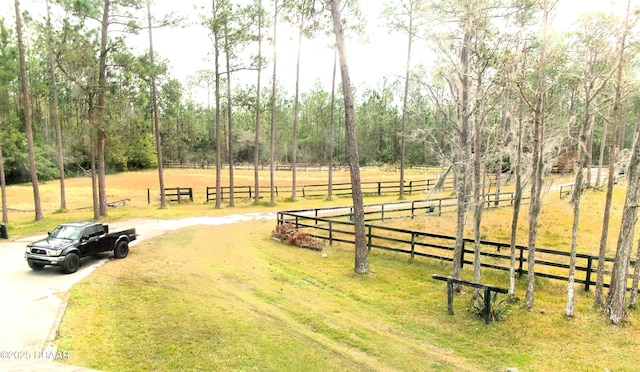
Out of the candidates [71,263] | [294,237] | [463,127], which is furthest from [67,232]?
[463,127]

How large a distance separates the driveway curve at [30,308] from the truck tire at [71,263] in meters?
0.19

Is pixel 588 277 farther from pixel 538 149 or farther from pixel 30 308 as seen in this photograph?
pixel 30 308

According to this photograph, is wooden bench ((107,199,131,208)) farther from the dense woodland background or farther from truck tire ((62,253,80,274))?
truck tire ((62,253,80,274))

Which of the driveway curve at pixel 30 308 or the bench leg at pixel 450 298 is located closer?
the driveway curve at pixel 30 308

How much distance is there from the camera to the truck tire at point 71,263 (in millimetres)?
11203

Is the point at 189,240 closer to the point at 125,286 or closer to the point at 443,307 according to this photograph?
the point at 125,286

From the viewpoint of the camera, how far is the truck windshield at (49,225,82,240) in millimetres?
11921

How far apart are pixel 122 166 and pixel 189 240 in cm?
5693

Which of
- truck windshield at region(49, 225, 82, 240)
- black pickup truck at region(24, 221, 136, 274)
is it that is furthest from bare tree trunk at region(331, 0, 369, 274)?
truck windshield at region(49, 225, 82, 240)

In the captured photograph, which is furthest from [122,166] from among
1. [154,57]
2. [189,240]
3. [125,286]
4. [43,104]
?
[125,286]

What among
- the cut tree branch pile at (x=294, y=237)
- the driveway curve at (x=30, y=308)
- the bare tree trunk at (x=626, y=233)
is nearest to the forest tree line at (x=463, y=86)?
the bare tree trunk at (x=626, y=233)

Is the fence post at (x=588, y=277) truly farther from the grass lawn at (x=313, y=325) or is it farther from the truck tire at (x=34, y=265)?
the truck tire at (x=34, y=265)

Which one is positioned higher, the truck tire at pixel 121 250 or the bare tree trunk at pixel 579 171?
the bare tree trunk at pixel 579 171

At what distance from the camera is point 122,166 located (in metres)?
64.8
